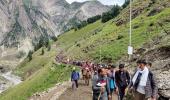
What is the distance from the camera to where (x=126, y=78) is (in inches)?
872

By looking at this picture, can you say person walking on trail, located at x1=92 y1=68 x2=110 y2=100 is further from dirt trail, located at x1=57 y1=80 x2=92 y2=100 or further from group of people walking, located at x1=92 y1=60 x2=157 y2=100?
dirt trail, located at x1=57 y1=80 x2=92 y2=100

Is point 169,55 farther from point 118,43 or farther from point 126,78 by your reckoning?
point 118,43

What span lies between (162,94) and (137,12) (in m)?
96.3

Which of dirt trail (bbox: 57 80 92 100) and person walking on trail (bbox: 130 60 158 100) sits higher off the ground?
person walking on trail (bbox: 130 60 158 100)

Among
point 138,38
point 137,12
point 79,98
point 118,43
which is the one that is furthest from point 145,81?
point 137,12

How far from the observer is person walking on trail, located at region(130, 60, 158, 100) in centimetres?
1719

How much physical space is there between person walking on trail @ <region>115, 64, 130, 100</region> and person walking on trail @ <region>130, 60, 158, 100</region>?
13.6 ft

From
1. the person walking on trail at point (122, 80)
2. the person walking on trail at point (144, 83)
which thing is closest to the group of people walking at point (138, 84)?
the person walking on trail at point (144, 83)

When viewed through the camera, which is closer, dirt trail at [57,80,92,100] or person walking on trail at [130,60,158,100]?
person walking on trail at [130,60,158,100]

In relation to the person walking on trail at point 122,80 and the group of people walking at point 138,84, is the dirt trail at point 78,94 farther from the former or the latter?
the group of people walking at point 138,84

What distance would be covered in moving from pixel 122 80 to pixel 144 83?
4804 mm

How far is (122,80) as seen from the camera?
22188mm

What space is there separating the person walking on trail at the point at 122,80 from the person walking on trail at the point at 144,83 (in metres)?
4.14

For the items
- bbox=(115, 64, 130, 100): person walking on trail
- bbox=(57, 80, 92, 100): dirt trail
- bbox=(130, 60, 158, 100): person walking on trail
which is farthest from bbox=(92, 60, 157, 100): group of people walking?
bbox=(57, 80, 92, 100): dirt trail
